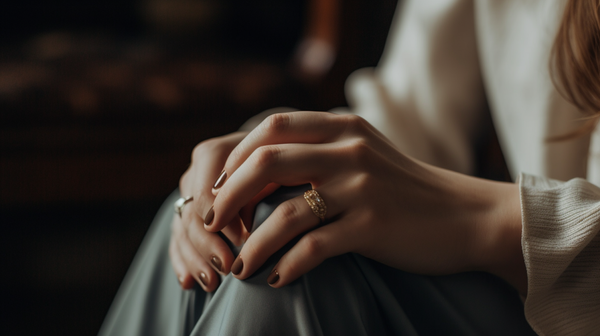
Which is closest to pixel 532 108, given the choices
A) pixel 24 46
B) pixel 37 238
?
pixel 37 238

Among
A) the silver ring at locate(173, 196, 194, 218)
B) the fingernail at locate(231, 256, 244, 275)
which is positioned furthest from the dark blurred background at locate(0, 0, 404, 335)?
the fingernail at locate(231, 256, 244, 275)

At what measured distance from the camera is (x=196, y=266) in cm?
41

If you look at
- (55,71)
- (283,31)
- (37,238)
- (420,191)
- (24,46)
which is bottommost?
(37,238)

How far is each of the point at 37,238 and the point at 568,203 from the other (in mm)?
1539

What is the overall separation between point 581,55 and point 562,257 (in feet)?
0.86

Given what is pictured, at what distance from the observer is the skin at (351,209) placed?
35 cm

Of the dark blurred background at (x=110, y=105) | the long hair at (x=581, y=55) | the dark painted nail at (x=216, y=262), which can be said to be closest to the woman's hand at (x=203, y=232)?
the dark painted nail at (x=216, y=262)

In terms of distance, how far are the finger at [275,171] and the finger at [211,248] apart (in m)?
0.03

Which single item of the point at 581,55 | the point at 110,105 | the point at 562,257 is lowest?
the point at 562,257

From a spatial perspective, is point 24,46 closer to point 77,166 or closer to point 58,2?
point 58,2

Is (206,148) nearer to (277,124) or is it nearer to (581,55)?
(277,124)

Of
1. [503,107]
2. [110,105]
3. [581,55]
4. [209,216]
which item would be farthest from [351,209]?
[110,105]

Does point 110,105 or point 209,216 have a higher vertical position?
point 110,105

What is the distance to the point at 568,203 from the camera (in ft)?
1.24
